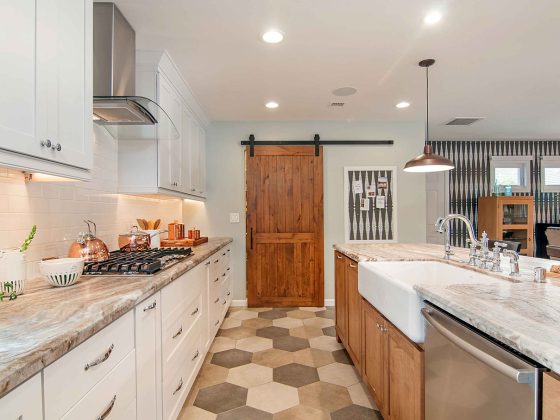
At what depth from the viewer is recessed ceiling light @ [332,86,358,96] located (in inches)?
126

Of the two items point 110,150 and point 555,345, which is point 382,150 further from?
point 555,345

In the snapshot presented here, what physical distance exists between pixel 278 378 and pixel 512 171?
5804mm

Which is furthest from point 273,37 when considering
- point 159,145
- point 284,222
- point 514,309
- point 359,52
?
point 284,222

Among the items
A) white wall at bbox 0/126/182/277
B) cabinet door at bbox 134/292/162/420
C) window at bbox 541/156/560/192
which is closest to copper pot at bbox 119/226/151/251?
white wall at bbox 0/126/182/277

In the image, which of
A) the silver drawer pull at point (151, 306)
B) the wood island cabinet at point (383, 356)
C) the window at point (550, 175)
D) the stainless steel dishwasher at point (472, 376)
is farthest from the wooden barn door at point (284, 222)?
the window at point (550, 175)

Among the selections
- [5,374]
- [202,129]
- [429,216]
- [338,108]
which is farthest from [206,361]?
[429,216]

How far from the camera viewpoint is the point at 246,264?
4223 millimetres

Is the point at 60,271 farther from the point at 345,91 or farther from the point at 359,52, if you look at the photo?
the point at 345,91

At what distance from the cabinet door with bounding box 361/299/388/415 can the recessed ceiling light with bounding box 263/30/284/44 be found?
1.90 metres

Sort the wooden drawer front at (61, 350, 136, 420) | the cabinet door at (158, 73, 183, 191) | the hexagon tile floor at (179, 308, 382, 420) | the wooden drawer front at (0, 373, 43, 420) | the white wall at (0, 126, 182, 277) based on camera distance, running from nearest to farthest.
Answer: the wooden drawer front at (0, 373, 43, 420), the wooden drawer front at (61, 350, 136, 420), the white wall at (0, 126, 182, 277), the hexagon tile floor at (179, 308, 382, 420), the cabinet door at (158, 73, 183, 191)

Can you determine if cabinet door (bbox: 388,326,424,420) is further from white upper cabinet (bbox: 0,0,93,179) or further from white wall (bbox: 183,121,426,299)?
white wall (bbox: 183,121,426,299)

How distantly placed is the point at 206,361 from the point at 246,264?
170 cm

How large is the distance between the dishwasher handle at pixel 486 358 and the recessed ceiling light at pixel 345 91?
2570 millimetres

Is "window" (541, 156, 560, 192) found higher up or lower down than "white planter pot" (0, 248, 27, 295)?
higher up
